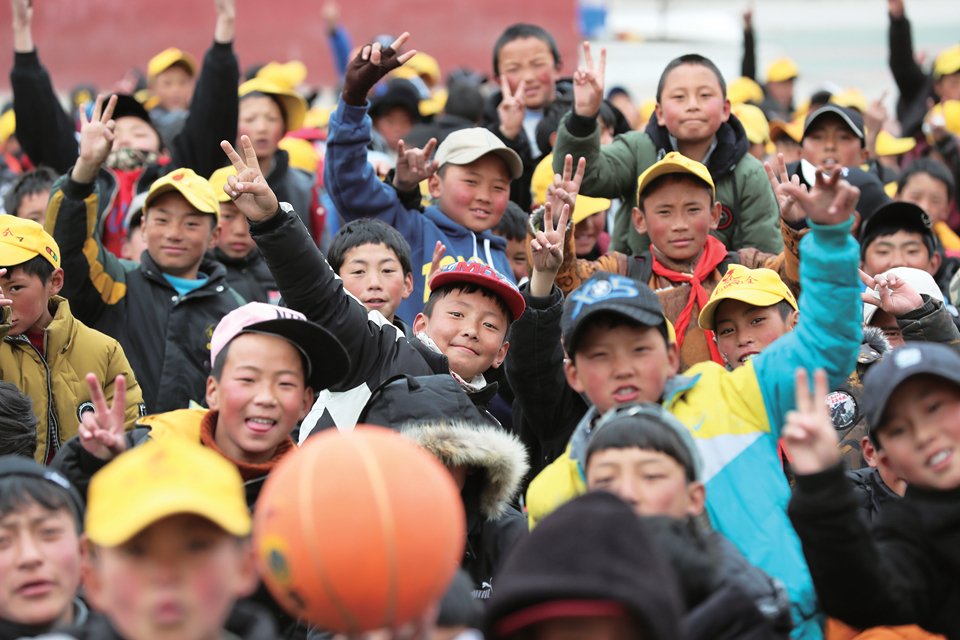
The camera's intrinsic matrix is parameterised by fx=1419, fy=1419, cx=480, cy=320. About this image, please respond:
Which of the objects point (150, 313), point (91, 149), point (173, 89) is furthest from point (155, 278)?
point (173, 89)

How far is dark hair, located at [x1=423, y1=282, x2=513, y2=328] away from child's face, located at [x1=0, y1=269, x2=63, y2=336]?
165 centimetres

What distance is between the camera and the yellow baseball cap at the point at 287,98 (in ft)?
29.0

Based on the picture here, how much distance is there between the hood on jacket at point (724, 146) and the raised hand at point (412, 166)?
1118mm

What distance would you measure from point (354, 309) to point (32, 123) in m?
3.40

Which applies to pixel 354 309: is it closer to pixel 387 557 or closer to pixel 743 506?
pixel 743 506

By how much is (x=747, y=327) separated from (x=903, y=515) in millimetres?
1791

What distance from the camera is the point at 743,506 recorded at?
4203 millimetres

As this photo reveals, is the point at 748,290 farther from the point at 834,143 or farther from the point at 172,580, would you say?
the point at 834,143

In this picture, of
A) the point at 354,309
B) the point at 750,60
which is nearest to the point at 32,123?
the point at 354,309

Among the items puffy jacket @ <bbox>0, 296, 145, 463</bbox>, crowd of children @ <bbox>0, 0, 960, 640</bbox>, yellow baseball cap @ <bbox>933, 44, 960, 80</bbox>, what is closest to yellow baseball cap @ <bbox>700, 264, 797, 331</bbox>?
crowd of children @ <bbox>0, 0, 960, 640</bbox>

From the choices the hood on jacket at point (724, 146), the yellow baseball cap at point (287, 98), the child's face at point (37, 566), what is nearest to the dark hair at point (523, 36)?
the yellow baseball cap at point (287, 98)

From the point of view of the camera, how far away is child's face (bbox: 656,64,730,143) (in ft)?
22.6

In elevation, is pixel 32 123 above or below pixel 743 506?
above

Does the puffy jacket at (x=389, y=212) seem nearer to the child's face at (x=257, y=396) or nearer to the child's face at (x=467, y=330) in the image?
the child's face at (x=467, y=330)
